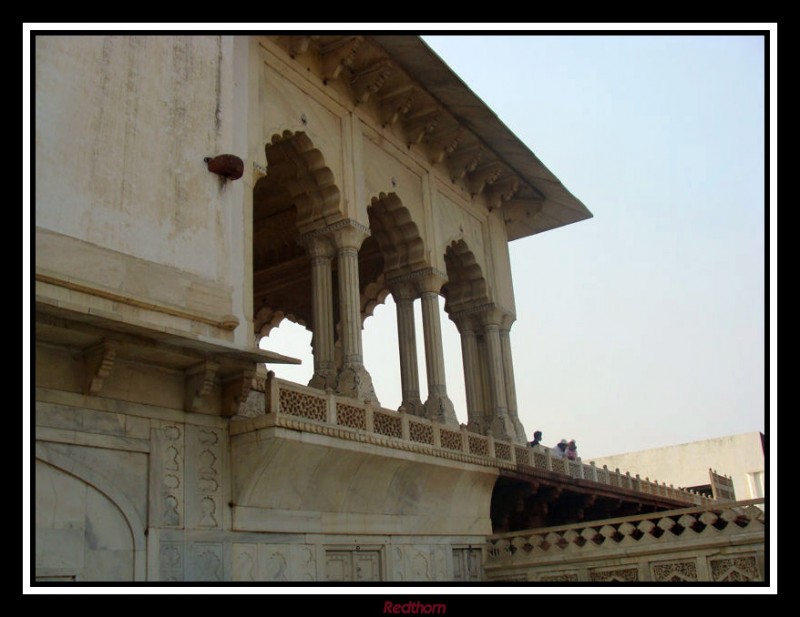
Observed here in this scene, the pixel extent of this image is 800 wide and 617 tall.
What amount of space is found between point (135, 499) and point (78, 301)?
1780 millimetres

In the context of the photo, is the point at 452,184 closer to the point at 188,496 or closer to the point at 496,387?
the point at 496,387

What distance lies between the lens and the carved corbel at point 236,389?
330 inches

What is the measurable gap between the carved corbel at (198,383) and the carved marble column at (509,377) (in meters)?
7.93

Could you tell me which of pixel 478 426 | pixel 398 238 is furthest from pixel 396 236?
pixel 478 426

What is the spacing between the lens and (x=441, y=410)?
13070mm

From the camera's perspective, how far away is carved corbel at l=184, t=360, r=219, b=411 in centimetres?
809

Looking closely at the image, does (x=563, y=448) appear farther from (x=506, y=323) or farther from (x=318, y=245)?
(x=318, y=245)

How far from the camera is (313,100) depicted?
12.0 meters

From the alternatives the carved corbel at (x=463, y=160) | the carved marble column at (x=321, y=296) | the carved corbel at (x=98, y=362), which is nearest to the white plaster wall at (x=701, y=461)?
the carved corbel at (x=463, y=160)

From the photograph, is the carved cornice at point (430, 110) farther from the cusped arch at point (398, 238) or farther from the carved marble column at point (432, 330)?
the carved marble column at point (432, 330)

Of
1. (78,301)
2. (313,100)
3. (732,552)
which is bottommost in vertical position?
(732,552)

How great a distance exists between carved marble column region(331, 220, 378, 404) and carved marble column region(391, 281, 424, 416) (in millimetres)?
2184

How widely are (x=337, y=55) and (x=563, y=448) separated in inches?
323
